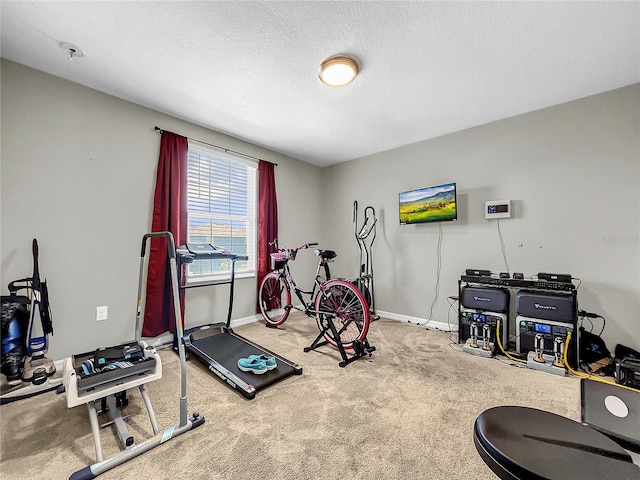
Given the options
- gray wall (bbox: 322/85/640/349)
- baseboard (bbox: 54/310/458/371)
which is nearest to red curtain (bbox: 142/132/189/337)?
baseboard (bbox: 54/310/458/371)

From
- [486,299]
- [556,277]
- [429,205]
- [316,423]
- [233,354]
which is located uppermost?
[429,205]

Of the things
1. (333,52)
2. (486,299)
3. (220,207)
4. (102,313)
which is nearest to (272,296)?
(220,207)

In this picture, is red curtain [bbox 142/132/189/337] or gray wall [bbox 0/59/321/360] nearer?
gray wall [bbox 0/59/321/360]

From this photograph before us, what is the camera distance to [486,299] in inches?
112

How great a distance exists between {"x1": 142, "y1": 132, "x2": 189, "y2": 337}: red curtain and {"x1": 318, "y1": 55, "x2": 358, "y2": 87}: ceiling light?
74.7 inches

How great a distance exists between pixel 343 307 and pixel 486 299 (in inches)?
60.5

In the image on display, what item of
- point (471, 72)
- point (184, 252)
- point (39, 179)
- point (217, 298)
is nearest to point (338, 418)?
point (184, 252)

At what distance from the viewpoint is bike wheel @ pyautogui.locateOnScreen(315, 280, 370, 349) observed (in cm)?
265

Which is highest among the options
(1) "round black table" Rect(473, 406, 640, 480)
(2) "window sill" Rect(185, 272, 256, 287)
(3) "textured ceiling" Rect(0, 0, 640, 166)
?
(3) "textured ceiling" Rect(0, 0, 640, 166)

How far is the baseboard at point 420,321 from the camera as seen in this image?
350cm

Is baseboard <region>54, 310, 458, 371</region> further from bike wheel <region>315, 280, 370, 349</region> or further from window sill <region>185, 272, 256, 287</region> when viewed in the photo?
bike wheel <region>315, 280, 370, 349</region>

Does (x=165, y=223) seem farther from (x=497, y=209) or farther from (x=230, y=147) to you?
(x=497, y=209)

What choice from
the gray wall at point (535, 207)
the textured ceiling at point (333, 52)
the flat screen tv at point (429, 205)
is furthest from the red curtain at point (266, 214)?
the flat screen tv at point (429, 205)

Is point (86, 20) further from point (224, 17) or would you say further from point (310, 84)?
point (310, 84)
